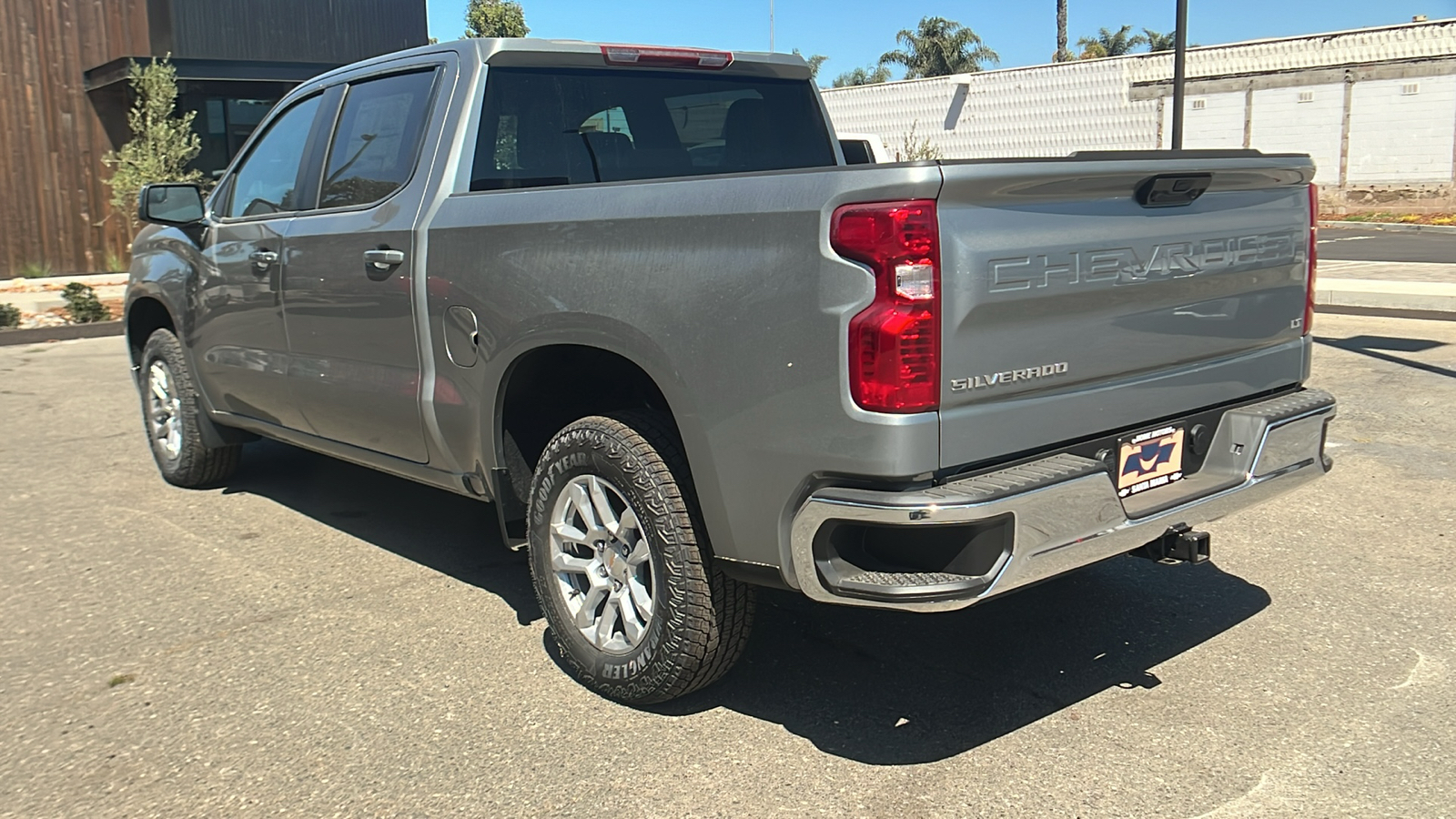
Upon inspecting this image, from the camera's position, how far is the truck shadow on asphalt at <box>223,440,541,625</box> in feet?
16.4

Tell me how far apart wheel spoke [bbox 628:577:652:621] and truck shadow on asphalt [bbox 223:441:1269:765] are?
0.32 meters

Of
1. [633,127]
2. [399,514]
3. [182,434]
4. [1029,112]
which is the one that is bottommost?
[399,514]

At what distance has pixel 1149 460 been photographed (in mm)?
3463

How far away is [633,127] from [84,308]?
11.9 meters

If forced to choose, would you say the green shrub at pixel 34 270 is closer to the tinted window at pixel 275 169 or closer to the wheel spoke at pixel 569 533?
the tinted window at pixel 275 169

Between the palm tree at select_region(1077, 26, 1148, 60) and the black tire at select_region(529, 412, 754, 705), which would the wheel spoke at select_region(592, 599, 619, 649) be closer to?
the black tire at select_region(529, 412, 754, 705)

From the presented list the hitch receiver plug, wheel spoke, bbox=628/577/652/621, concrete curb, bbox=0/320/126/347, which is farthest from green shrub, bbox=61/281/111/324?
the hitch receiver plug

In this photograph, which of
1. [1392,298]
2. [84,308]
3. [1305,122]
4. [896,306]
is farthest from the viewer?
[1305,122]

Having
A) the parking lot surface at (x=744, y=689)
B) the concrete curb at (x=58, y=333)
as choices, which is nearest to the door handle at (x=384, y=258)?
the parking lot surface at (x=744, y=689)

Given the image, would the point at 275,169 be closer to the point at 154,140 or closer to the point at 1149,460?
the point at 1149,460

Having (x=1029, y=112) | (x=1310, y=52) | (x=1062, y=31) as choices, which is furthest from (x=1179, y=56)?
(x=1062, y=31)

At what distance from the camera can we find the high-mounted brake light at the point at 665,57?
4691mm

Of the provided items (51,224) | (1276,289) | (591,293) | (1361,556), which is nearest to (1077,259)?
(1276,289)

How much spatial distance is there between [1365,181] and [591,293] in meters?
35.5
